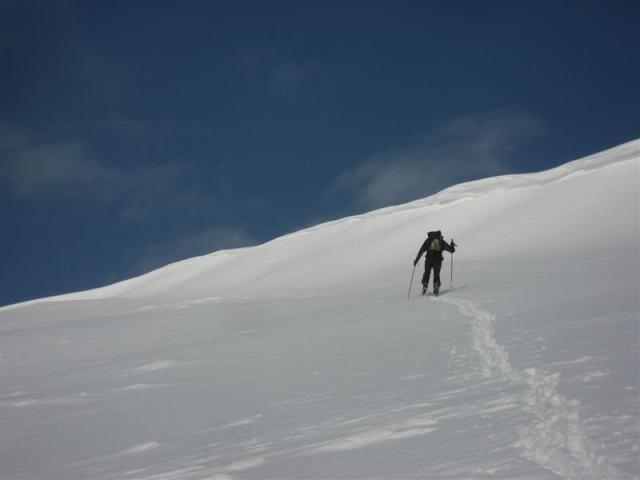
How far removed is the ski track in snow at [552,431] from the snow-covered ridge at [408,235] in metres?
16.6

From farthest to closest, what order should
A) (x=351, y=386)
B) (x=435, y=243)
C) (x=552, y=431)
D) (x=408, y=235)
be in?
(x=408, y=235), (x=435, y=243), (x=351, y=386), (x=552, y=431)

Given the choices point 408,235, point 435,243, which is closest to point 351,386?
point 435,243

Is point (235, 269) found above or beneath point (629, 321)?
above

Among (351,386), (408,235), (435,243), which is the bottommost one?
(351,386)

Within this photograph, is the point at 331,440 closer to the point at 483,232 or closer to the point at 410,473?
the point at 410,473

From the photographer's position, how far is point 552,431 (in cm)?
297

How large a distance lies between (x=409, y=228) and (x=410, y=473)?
27.7 m

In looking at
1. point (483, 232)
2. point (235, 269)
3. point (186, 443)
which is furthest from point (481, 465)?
point (235, 269)

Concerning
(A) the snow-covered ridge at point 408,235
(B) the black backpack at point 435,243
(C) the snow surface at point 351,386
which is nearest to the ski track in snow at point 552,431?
(C) the snow surface at point 351,386

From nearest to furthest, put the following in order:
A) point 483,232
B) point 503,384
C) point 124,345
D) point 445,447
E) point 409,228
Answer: point 445,447, point 503,384, point 124,345, point 483,232, point 409,228

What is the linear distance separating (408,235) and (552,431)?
85.6ft

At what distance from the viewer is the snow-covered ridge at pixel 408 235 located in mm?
23116

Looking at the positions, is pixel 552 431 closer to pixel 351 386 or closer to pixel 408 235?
pixel 351 386

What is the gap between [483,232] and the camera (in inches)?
1003
